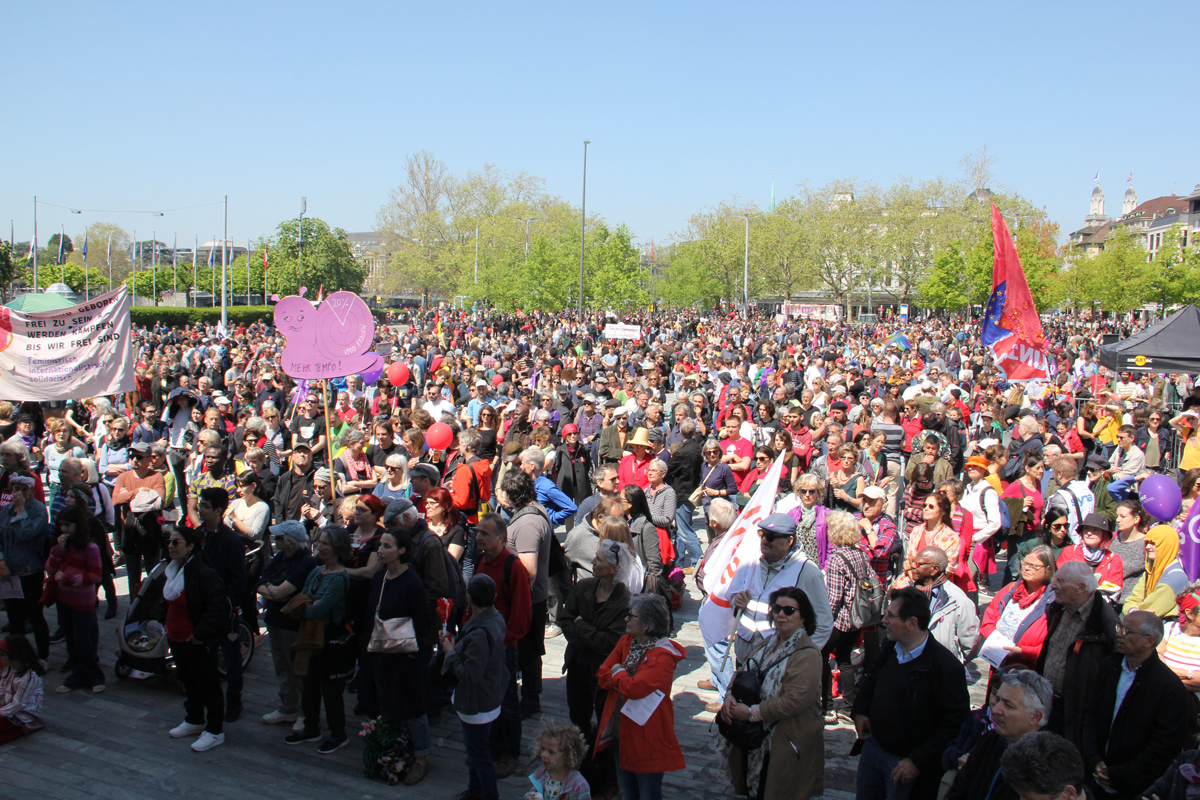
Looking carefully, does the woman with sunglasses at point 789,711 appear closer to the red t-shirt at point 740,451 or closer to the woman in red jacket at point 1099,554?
the woman in red jacket at point 1099,554

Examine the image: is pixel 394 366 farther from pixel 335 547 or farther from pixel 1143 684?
pixel 1143 684

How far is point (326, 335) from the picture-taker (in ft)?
25.6

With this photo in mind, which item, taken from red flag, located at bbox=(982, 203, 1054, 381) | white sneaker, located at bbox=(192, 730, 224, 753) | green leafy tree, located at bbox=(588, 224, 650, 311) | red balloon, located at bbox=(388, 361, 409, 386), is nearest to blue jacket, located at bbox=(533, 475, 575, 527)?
white sneaker, located at bbox=(192, 730, 224, 753)

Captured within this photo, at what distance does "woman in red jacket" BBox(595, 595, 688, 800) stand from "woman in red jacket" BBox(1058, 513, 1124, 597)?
3049mm

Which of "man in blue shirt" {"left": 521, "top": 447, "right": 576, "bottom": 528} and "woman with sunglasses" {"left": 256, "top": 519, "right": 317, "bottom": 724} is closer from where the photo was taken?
"woman with sunglasses" {"left": 256, "top": 519, "right": 317, "bottom": 724}

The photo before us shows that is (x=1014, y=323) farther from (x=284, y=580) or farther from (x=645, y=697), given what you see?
(x=284, y=580)

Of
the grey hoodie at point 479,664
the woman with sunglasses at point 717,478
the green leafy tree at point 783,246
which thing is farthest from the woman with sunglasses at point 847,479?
the green leafy tree at point 783,246

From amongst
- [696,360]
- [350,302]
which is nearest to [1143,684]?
[350,302]

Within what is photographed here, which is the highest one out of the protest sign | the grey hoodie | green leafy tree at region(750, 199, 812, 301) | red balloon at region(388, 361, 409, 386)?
green leafy tree at region(750, 199, 812, 301)

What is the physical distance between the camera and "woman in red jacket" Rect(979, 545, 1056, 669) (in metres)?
4.37

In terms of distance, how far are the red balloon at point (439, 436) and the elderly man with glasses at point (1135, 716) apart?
21.6 ft

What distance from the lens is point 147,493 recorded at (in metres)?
7.79

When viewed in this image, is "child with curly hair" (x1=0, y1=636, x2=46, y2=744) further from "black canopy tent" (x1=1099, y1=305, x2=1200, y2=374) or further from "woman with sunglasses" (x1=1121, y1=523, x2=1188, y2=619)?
"black canopy tent" (x1=1099, y1=305, x2=1200, y2=374)

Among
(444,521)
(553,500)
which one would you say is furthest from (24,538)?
(553,500)
